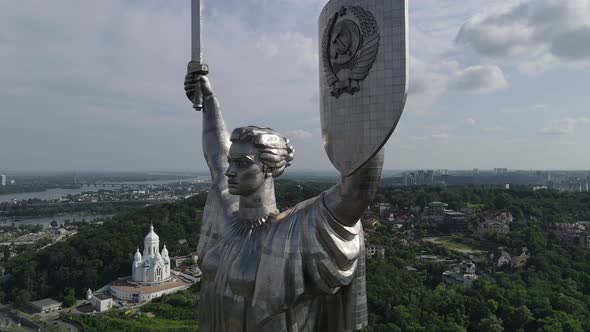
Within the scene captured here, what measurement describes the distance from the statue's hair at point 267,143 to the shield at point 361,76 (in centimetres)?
82

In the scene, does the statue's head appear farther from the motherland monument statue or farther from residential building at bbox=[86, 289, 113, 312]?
residential building at bbox=[86, 289, 113, 312]

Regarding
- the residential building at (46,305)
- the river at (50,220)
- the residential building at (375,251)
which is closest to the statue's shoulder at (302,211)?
the residential building at (375,251)

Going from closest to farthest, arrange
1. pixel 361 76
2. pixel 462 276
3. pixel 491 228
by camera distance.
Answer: pixel 361 76 → pixel 462 276 → pixel 491 228

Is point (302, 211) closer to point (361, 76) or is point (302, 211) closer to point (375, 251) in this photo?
point (361, 76)

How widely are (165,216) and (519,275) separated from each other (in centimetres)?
3901

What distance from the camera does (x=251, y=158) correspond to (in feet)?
13.9

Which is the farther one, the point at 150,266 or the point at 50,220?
the point at 50,220

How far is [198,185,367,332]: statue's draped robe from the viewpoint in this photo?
3799 millimetres

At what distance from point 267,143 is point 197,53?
2.00 meters

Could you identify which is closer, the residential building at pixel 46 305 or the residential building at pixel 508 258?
the residential building at pixel 46 305

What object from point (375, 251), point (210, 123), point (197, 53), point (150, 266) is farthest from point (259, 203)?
point (150, 266)

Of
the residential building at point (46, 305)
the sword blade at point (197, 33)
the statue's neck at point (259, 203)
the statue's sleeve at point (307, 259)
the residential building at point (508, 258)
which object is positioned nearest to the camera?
the statue's sleeve at point (307, 259)

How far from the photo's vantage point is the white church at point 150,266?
119 feet

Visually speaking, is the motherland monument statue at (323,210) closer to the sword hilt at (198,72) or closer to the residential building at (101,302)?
the sword hilt at (198,72)
